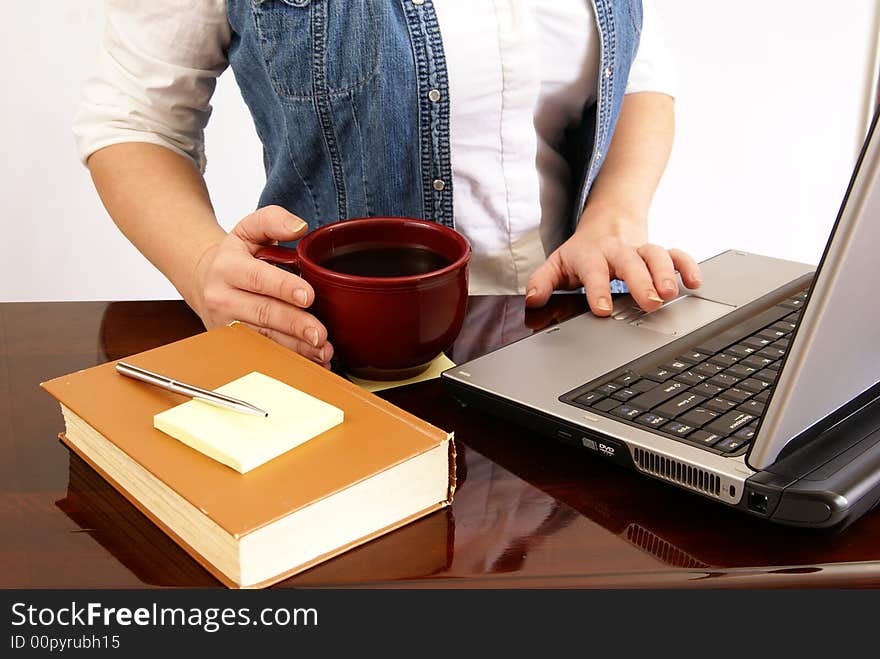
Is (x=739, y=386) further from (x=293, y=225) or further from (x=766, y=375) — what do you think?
(x=293, y=225)

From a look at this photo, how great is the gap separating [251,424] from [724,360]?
1.15 ft

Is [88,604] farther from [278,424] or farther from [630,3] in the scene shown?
[630,3]

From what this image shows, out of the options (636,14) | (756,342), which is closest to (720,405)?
(756,342)

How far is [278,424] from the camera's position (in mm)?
576

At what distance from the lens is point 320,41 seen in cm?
96

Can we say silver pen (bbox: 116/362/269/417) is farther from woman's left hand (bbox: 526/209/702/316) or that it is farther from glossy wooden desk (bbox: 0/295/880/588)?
woman's left hand (bbox: 526/209/702/316)

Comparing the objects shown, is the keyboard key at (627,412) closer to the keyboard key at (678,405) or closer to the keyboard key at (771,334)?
the keyboard key at (678,405)

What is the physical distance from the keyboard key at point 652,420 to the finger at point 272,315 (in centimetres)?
23

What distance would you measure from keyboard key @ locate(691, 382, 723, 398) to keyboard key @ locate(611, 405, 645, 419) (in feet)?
0.17

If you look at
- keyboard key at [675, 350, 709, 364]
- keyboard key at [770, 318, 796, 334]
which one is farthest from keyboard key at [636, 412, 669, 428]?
keyboard key at [770, 318, 796, 334]

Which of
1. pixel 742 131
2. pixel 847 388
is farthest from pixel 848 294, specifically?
pixel 742 131

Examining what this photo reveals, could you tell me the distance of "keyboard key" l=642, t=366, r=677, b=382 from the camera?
69 centimetres

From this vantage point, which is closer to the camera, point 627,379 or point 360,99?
point 627,379

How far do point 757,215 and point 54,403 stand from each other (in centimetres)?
204
